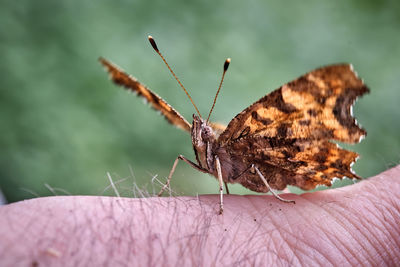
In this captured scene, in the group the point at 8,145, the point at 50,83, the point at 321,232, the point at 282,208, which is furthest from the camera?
the point at 50,83

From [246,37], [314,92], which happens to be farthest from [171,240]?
[246,37]

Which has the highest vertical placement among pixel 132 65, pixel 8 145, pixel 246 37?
pixel 246 37

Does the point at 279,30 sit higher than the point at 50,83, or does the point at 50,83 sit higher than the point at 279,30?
the point at 279,30

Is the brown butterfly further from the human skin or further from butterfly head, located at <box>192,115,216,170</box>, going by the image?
the human skin

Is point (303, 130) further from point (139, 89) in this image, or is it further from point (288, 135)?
point (139, 89)

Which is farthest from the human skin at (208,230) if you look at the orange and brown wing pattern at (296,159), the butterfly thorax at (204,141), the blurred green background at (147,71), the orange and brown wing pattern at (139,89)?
the blurred green background at (147,71)

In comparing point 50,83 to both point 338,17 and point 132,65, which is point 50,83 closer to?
point 132,65

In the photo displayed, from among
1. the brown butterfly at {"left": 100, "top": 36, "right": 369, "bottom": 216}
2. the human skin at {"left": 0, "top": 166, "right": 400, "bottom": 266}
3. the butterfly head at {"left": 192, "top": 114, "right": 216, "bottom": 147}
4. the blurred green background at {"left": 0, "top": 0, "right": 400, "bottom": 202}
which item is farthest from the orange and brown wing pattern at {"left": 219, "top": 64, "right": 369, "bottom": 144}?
the blurred green background at {"left": 0, "top": 0, "right": 400, "bottom": 202}
